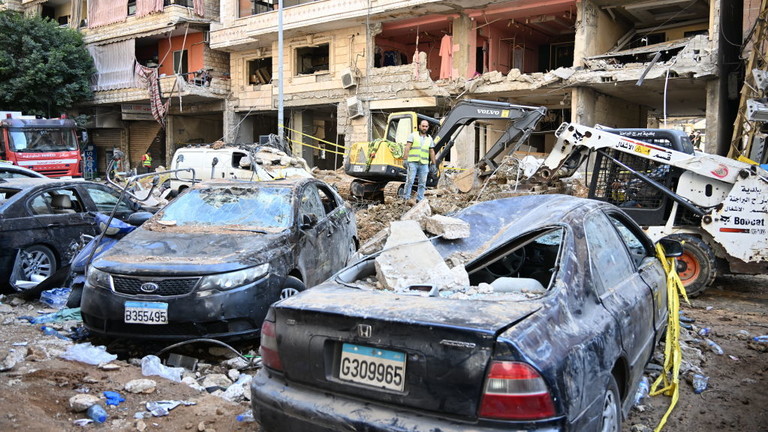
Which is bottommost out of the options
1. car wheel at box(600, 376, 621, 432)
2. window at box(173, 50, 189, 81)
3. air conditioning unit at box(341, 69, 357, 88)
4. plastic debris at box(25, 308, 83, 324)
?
Result: plastic debris at box(25, 308, 83, 324)

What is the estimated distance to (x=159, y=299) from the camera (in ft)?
15.5

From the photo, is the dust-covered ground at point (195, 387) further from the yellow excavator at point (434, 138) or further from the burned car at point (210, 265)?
the yellow excavator at point (434, 138)

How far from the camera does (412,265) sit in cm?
352

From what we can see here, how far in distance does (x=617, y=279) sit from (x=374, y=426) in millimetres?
1872

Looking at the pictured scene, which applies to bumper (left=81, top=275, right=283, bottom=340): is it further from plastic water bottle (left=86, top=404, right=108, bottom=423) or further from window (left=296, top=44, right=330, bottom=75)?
window (left=296, top=44, right=330, bottom=75)

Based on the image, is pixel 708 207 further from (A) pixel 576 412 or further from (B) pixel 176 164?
(B) pixel 176 164

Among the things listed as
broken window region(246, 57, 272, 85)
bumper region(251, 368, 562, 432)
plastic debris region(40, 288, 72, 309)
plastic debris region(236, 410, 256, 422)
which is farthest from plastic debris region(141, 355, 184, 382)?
broken window region(246, 57, 272, 85)

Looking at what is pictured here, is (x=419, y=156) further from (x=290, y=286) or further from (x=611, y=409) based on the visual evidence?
(x=611, y=409)

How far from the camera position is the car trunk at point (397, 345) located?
7.86 feet

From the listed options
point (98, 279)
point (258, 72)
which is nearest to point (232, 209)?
point (98, 279)

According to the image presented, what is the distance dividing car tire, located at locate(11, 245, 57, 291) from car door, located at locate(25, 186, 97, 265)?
0.28 ft

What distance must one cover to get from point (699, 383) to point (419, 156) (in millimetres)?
9652

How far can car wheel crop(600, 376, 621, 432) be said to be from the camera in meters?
2.86

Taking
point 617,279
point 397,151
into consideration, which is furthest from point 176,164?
point 617,279
